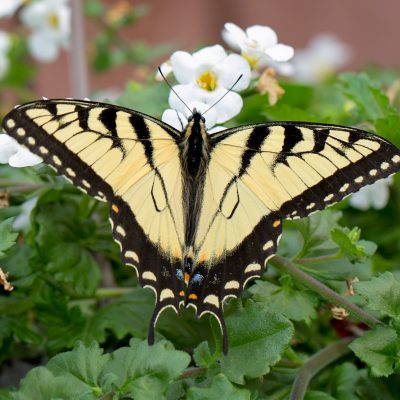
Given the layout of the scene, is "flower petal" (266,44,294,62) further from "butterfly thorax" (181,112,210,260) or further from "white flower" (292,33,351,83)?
"white flower" (292,33,351,83)

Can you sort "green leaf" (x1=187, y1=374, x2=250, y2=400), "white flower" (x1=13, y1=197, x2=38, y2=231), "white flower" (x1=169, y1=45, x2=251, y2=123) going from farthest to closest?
"white flower" (x1=13, y1=197, x2=38, y2=231) → "white flower" (x1=169, y1=45, x2=251, y2=123) → "green leaf" (x1=187, y1=374, x2=250, y2=400)

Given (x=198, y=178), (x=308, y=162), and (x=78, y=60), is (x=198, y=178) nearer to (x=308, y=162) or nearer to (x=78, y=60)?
(x=308, y=162)

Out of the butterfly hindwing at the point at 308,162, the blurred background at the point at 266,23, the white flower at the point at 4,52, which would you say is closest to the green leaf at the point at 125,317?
the butterfly hindwing at the point at 308,162

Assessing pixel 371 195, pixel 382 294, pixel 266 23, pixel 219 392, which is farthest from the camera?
pixel 266 23

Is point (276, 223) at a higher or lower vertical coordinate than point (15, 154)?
lower

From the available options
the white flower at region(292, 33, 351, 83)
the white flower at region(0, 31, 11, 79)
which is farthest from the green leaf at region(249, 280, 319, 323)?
the white flower at region(292, 33, 351, 83)

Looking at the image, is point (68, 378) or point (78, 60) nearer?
point (68, 378)

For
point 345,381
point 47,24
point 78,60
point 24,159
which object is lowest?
point 345,381

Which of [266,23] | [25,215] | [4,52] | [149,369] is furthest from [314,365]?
[266,23]
